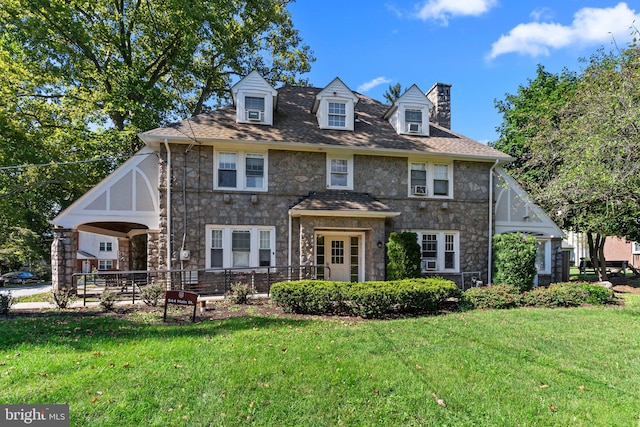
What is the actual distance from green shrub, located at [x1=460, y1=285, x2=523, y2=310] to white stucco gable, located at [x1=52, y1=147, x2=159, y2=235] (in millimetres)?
10329

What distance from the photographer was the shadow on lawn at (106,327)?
6.22m

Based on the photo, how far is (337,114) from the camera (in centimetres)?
1362

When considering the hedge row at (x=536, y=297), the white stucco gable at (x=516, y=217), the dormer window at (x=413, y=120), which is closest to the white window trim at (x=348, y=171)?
the dormer window at (x=413, y=120)

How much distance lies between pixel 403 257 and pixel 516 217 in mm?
6002

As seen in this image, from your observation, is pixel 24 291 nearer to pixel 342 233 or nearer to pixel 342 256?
pixel 342 256

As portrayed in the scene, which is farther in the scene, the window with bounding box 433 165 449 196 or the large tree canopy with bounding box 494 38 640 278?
the window with bounding box 433 165 449 196

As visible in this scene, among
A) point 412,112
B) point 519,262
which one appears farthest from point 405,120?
point 519,262

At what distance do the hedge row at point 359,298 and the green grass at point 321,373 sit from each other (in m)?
1.07

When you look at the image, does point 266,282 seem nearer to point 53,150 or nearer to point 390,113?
point 390,113

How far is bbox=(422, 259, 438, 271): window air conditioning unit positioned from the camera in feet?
43.6

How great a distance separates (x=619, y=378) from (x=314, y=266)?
8106 millimetres

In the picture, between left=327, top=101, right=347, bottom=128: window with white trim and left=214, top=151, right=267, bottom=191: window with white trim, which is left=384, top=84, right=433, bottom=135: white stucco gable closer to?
left=327, top=101, right=347, bottom=128: window with white trim

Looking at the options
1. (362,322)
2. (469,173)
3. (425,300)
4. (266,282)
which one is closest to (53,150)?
(266,282)

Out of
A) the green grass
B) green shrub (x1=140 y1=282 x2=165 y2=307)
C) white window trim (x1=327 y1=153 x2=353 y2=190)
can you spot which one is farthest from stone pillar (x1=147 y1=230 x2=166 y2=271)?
white window trim (x1=327 y1=153 x2=353 y2=190)
